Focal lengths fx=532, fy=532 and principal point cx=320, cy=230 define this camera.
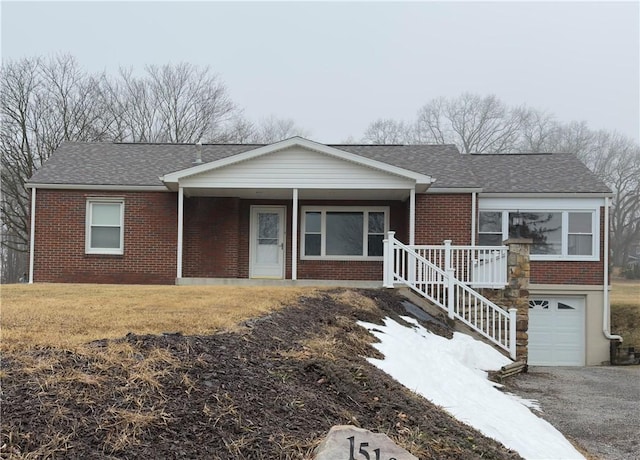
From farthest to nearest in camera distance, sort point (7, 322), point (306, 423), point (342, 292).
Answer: point (342, 292) → point (7, 322) → point (306, 423)

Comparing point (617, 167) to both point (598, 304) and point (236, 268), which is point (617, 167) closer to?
point (598, 304)

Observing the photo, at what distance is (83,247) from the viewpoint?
14672 mm

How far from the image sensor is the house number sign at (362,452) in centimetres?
307

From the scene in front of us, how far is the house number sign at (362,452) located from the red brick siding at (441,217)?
1181 cm

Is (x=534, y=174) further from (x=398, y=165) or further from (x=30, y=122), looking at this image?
(x=30, y=122)

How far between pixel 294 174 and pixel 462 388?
8.21 meters

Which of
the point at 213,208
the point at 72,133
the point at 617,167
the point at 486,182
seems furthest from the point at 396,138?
the point at 213,208

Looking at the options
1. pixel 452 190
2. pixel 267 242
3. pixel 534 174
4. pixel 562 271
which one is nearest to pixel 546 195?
pixel 534 174

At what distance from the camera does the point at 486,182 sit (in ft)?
53.2

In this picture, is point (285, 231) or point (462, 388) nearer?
point (462, 388)

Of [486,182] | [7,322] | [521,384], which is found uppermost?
[486,182]

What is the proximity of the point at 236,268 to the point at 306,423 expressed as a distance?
11.8 meters

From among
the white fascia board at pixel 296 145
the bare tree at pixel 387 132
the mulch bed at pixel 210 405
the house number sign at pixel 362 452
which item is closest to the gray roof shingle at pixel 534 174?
the white fascia board at pixel 296 145

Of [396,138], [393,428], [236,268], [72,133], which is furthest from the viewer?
[396,138]
